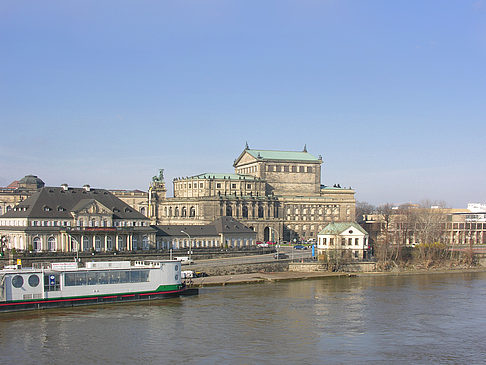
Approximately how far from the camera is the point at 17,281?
209ft

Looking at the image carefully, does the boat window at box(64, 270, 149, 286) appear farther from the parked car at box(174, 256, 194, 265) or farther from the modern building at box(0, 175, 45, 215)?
the modern building at box(0, 175, 45, 215)

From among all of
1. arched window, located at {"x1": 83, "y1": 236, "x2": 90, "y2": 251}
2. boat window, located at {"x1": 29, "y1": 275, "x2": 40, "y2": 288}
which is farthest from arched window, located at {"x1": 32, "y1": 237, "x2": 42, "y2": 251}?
boat window, located at {"x1": 29, "y1": 275, "x2": 40, "y2": 288}

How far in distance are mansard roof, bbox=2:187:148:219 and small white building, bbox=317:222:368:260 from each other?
101ft

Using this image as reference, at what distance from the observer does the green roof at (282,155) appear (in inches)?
6762

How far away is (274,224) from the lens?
161m

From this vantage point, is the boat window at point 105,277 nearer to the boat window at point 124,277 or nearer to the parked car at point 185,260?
the boat window at point 124,277

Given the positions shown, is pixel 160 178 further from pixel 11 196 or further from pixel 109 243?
pixel 109 243

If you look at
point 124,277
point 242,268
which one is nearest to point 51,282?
point 124,277

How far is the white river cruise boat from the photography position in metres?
63.6

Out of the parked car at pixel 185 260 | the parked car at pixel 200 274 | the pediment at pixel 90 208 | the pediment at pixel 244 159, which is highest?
the pediment at pixel 244 159

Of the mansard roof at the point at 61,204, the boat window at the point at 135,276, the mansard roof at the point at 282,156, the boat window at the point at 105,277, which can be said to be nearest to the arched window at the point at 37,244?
the mansard roof at the point at 61,204

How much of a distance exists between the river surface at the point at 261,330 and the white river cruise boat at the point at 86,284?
5.17 ft

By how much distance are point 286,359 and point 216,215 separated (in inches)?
4269

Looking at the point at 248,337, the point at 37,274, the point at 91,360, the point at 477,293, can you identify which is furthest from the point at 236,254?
the point at 91,360
